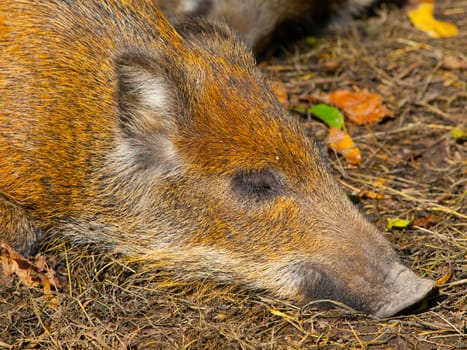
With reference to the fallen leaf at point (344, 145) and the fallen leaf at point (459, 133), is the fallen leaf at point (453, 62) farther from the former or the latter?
the fallen leaf at point (344, 145)

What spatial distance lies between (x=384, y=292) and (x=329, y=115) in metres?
2.27

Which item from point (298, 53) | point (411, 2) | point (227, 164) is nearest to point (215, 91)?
point (227, 164)

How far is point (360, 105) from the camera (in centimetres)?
621

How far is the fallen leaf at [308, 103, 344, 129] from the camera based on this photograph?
593 centimetres

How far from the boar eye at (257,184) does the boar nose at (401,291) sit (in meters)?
0.74

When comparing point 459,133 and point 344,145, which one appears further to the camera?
point 459,133

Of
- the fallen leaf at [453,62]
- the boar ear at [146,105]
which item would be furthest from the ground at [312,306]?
the boar ear at [146,105]

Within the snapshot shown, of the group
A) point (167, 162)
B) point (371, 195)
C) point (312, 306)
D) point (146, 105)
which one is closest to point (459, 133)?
point (371, 195)

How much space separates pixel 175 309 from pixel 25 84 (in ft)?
4.95

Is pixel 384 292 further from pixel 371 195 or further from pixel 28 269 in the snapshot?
pixel 28 269

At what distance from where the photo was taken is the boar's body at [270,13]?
22.3 ft

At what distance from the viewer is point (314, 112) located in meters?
6.00

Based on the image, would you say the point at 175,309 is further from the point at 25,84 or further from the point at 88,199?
the point at 25,84

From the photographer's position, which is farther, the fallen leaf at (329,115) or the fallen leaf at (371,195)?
the fallen leaf at (329,115)
